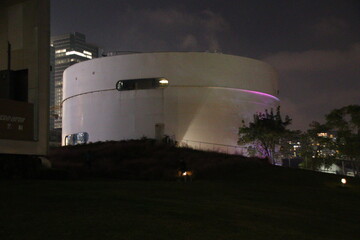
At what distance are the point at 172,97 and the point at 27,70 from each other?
29156 millimetres

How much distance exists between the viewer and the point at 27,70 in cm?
1822

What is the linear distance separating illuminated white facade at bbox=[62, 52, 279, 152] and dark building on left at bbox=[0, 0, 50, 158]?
28.6 metres

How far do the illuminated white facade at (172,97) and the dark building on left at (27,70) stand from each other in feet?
93.7

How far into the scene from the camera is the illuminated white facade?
154ft

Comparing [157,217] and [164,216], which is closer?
[157,217]

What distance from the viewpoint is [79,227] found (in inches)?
364

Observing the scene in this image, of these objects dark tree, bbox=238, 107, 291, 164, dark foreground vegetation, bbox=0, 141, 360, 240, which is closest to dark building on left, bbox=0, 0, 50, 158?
dark foreground vegetation, bbox=0, 141, 360, 240

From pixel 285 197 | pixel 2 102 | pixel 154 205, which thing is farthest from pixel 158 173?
pixel 154 205

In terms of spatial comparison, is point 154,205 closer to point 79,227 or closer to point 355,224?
point 79,227

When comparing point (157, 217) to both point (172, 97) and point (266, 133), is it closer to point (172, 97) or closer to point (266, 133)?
point (266, 133)

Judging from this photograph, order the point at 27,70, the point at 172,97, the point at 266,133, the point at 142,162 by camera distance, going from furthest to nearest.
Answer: the point at 172,97 < the point at 266,133 < the point at 142,162 < the point at 27,70

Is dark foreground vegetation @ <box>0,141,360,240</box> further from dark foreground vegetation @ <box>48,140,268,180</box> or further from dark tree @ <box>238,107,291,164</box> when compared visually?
dark tree @ <box>238,107,291,164</box>

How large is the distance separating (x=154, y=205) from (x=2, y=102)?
25.4ft

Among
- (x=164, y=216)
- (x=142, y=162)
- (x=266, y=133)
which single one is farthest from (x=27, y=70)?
(x=266, y=133)
